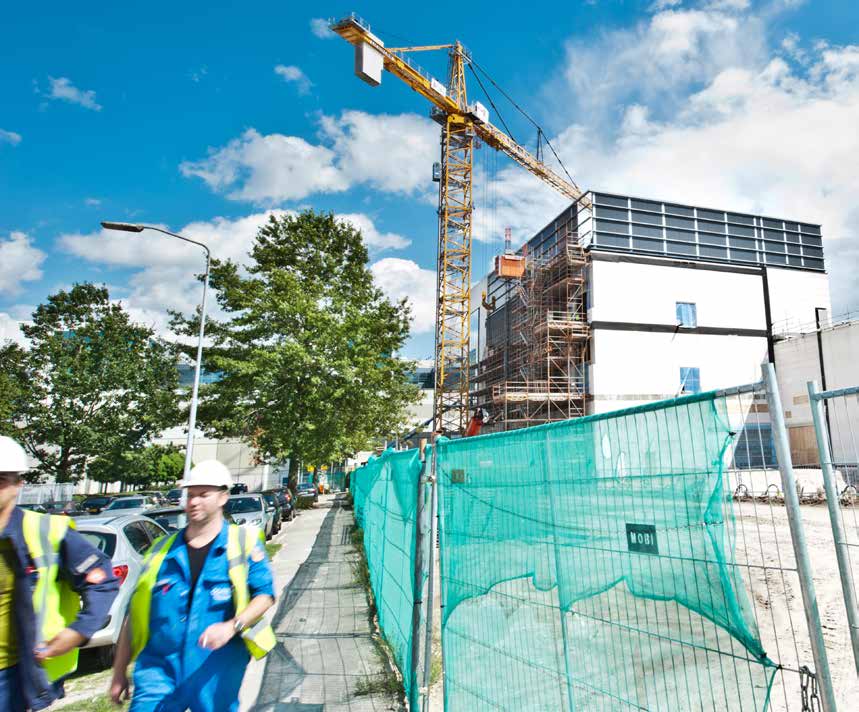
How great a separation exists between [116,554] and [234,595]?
4.15 m

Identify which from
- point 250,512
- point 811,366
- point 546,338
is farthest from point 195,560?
point 811,366

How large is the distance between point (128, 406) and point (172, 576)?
127 ft

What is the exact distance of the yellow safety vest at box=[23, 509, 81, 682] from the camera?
2.61m

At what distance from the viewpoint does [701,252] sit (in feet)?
141

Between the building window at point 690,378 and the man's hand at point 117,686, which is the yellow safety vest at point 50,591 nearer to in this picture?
the man's hand at point 117,686

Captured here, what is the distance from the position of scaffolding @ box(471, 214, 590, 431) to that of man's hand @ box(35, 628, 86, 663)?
111 feet

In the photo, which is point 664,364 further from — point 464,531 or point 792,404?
point 464,531

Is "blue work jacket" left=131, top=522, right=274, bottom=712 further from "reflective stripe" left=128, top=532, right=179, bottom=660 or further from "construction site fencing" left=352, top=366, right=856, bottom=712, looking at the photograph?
"construction site fencing" left=352, top=366, right=856, bottom=712

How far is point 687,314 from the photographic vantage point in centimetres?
3872

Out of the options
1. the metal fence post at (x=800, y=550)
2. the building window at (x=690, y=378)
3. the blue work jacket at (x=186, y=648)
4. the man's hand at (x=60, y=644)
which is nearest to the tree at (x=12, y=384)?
the man's hand at (x=60, y=644)

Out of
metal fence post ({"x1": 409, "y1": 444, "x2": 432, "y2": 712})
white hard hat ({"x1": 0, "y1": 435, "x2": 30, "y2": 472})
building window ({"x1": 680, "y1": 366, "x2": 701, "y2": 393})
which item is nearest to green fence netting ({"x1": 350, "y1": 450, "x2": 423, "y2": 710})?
metal fence post ({"x1": 409, "y1": 444, "x2": 432, "y2": 712})

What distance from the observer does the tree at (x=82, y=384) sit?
111 ft

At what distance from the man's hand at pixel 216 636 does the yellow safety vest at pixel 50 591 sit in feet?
2.15

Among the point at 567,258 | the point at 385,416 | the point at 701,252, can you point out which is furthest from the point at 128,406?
the point at 701,252
